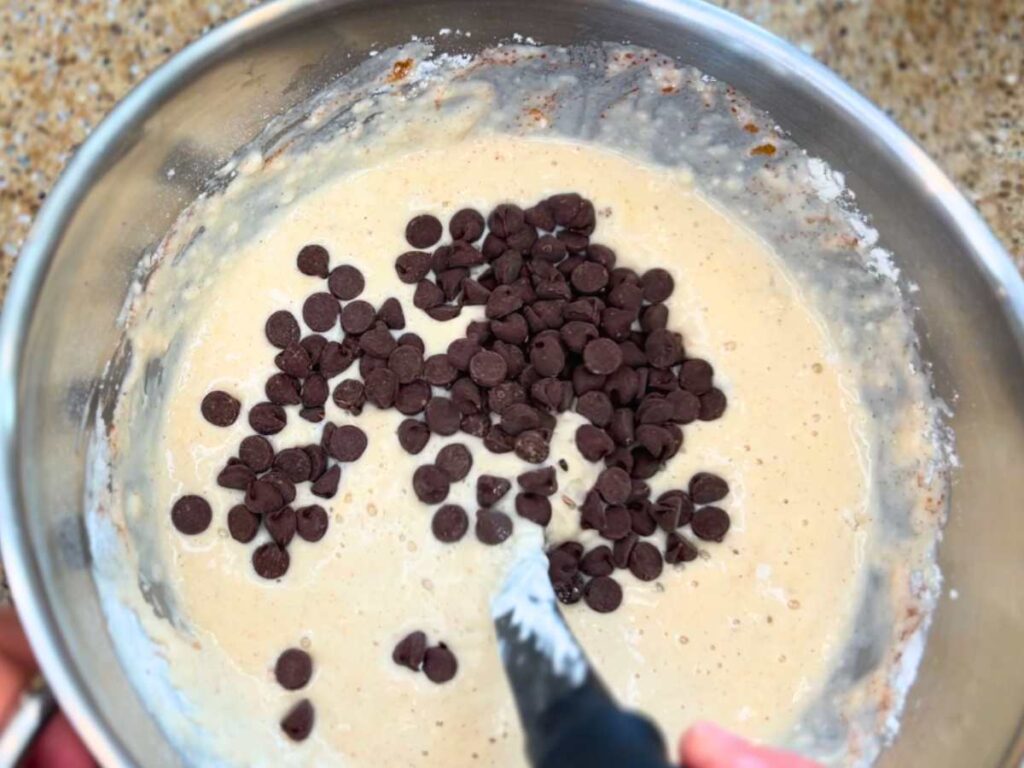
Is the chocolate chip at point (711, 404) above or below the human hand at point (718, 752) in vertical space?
above

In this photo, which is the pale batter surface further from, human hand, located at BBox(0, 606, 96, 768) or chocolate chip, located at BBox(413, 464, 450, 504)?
human hand, located at BBox(0, 606, 96, 768)

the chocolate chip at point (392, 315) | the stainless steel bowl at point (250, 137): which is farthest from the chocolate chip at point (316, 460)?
the stainless steel bowl at point (250, 137)

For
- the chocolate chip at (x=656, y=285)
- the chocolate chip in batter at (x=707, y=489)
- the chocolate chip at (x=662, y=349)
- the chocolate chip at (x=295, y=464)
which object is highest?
the chocolate chip at (x=656, y=285)

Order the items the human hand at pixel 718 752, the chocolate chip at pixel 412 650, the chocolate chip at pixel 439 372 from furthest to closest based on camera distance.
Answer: the chocolate chip at pixel 439 372, the chocolate chip at pixel 412 650, the human hand at pixel 718 752

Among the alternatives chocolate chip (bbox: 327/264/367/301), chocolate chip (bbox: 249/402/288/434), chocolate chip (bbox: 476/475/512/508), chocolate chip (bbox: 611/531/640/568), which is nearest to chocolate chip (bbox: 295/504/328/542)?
chocolate chip (bbox: 249/402/288/434)

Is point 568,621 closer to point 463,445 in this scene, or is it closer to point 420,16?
point 463,445

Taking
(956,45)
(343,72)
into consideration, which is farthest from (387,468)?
(956,45)

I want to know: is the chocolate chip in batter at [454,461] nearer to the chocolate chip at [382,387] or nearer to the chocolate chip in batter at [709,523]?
the chocolate chip at [382,387]

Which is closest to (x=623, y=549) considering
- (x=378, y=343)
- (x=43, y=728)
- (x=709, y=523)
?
(x=709, y=523)
